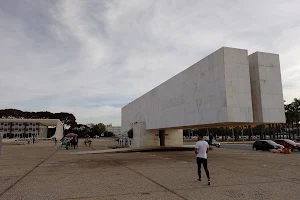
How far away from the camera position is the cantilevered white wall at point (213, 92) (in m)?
14.9

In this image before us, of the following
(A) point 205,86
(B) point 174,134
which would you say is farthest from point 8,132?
(A) point 205,86

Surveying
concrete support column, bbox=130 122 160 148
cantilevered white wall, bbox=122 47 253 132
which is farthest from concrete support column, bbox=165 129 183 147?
cantilevered white wall, bbox=122 47 253 132

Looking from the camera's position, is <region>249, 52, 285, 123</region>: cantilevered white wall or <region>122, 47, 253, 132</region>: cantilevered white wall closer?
<region>122, 47, 253, 132</region>: cantilevered white wall

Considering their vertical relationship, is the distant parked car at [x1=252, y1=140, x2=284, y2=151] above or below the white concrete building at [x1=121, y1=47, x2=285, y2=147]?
below

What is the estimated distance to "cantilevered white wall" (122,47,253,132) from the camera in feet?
48.9

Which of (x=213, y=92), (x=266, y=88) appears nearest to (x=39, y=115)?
(x=213, y=92)

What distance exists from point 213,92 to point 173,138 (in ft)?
58.7

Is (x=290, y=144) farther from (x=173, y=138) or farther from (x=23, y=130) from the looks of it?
(x=23, y=130)

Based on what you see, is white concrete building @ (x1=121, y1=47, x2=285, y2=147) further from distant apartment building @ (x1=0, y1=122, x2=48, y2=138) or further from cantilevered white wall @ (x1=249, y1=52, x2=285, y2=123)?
distant apartment building @ (x1=0, y1=122, x2=48, y2=138)

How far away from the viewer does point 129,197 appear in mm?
6555

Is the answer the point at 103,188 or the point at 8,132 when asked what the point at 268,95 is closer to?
the point at 103,188

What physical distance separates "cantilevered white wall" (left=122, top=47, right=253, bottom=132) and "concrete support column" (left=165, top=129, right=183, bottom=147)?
31.1 feet

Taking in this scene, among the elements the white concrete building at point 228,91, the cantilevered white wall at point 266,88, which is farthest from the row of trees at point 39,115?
the cantilevered white wall at point 266,88

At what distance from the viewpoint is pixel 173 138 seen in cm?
3300
